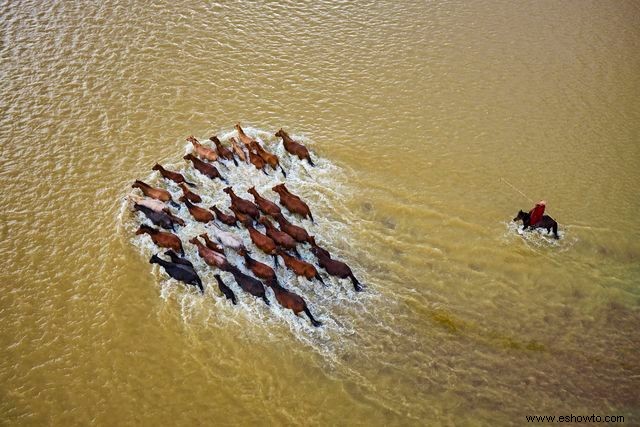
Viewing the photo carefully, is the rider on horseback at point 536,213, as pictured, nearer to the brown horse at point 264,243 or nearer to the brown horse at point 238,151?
the brown horse at point 264,243

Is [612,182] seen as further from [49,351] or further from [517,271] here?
[49,351]

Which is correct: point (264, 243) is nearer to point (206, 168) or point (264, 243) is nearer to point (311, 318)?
point (311, 318)

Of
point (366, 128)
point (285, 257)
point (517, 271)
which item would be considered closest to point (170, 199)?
point (285, 257)

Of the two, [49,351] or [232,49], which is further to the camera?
[232,49]

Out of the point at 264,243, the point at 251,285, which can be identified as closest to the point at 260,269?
the point at 251,285

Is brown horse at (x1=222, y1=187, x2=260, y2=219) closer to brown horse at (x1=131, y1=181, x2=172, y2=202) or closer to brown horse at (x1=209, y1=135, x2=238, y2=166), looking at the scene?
brown horse at (x1=131, y1=181, x2=172, y2=202)

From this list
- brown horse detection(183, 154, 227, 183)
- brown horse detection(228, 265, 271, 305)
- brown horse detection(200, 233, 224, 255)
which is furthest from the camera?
brown horse detection(183, 154, 227, 183)

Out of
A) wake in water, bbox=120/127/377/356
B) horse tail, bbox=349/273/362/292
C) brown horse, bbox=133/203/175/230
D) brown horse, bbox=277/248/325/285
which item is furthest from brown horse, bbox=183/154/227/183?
horse tail, bbox=349/273/362/292
